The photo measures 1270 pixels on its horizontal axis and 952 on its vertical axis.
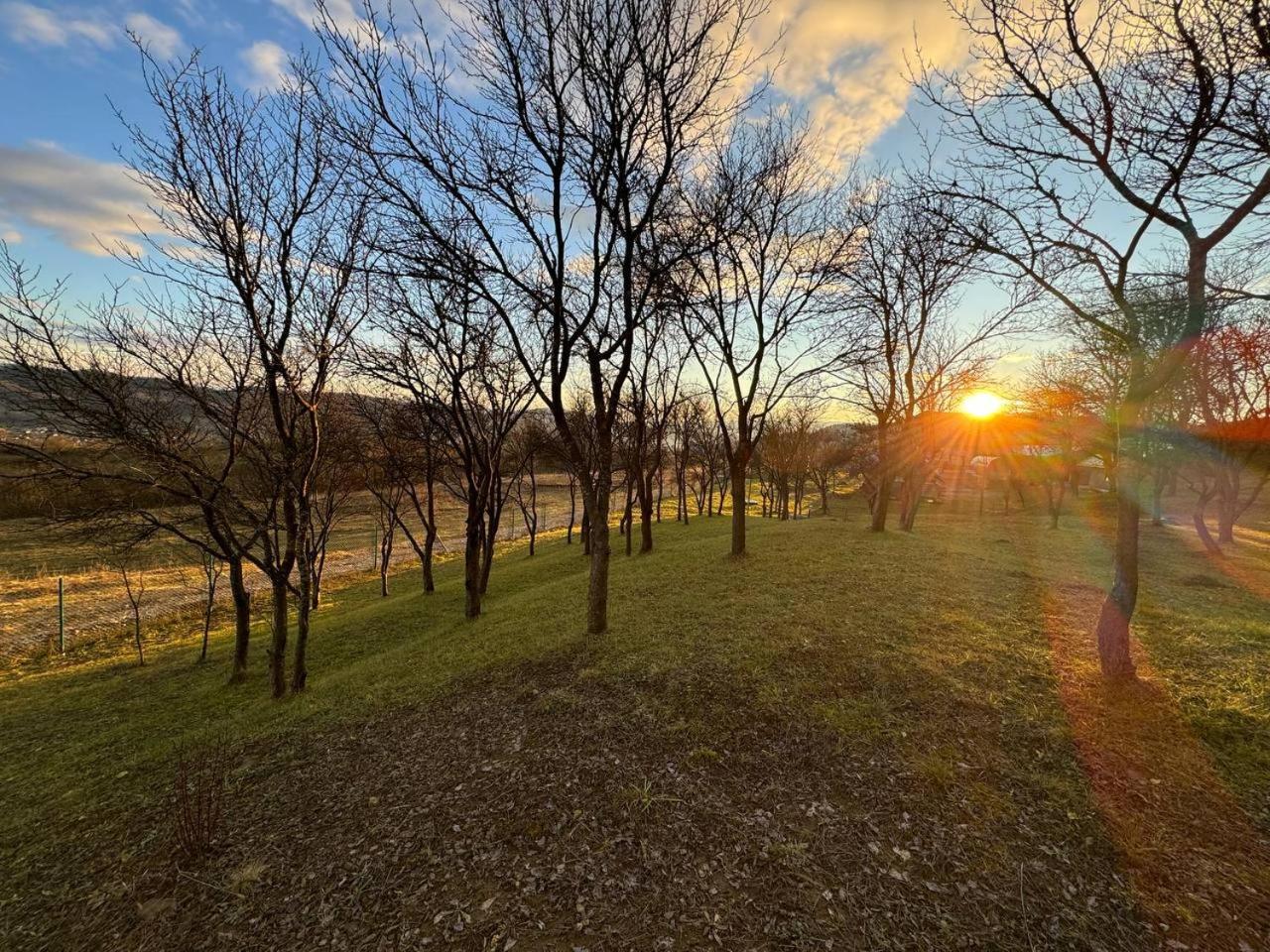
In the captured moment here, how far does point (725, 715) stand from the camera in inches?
204

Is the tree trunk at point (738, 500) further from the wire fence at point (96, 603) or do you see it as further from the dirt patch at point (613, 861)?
the wire fence at point (96, 603)

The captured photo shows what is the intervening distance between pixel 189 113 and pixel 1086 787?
41.5 feet

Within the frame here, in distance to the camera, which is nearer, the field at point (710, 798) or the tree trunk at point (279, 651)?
the field at point (710, 798)

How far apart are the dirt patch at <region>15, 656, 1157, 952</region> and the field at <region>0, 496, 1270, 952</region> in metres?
0.02

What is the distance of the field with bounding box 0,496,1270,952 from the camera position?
3.07 metres

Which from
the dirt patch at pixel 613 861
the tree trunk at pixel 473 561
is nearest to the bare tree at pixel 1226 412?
the dirt patch at pixel 613 861

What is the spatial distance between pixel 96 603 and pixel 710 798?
24.0 meters

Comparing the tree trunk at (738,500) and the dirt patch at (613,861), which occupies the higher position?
the tree trunk at (738,500)

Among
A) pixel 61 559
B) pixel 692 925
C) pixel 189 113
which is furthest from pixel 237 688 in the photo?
pixel 61 559

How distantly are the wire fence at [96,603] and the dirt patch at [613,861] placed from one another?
15.3 metres

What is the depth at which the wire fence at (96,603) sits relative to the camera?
1420 centimetres

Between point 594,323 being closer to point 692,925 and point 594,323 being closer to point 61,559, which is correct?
point 692,925

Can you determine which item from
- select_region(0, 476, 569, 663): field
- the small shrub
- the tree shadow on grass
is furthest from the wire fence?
the tree shadow on grass

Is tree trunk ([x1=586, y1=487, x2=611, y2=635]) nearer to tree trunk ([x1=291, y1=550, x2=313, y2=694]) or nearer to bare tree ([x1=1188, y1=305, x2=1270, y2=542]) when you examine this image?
tree trunk ([x1=291, y1=550, x2=313, y2=694])
